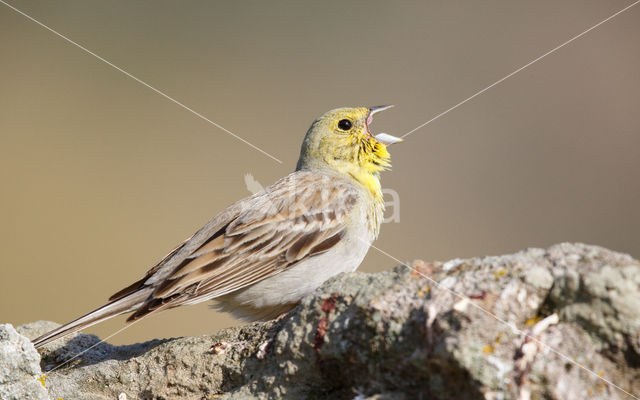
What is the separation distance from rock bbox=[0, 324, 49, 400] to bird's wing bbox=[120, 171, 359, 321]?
0.74 meters

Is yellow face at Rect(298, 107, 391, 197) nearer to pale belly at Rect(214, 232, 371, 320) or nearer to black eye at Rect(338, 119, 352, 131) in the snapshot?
black eye at Rect(338, 119, 352, 131)

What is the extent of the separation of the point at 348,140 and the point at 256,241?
149 centimetres

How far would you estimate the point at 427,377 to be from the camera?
2.42 meters

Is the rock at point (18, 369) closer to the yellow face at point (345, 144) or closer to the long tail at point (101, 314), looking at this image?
the long tail at point (101, 314)

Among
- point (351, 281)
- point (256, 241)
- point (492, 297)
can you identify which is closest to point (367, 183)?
point (256, 241)

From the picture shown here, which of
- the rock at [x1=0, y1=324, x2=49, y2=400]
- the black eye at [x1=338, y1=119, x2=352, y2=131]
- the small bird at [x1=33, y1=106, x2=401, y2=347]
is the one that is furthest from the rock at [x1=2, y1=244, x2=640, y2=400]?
the black eye at [x1=338, y1=119, x2=352, y2=131]

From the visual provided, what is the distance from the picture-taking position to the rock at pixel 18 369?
10.4ft

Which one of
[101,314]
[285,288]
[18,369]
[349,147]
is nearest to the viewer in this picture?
[18,369]

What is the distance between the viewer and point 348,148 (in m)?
5.53

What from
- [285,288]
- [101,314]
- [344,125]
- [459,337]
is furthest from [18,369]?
[344,125]

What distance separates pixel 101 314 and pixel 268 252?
1.18 metres

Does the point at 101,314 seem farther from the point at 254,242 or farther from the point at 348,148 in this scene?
the point at 348,148

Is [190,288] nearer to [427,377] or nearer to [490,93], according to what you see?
[427,377]

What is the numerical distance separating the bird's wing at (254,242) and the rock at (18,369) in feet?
2.43
